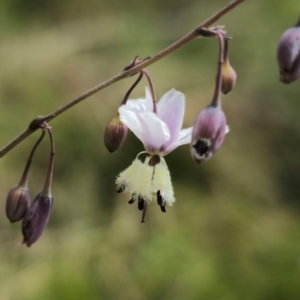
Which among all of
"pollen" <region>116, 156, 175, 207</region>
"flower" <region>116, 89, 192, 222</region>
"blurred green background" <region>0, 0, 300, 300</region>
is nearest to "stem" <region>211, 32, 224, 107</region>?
"flower" <region>116, 89, 192, 222</region>

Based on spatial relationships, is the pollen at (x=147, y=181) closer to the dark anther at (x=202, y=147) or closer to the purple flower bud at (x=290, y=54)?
the dark anther at (x=202, y=147)

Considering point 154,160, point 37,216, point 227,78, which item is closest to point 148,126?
point 154,160

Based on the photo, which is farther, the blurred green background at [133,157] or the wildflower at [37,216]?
the blurred green background at [133,157]

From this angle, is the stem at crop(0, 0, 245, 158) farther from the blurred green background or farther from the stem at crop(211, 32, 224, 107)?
the blurred green background

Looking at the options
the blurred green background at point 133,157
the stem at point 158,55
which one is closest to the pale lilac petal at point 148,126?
the stem at point 158,55

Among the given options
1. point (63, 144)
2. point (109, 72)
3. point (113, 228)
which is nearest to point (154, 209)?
point (113, 228)

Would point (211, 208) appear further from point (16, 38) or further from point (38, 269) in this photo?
point (16, 38)
